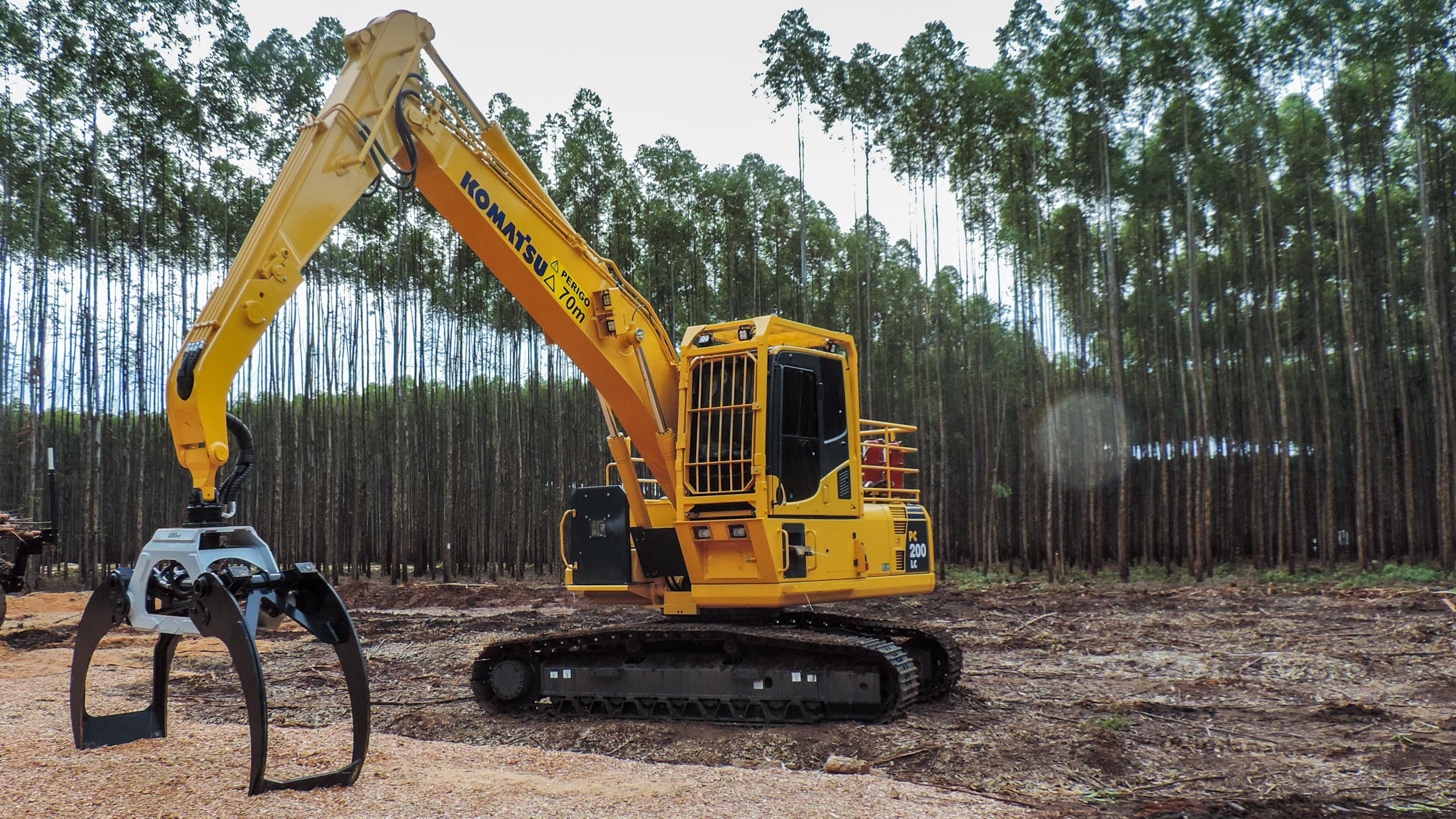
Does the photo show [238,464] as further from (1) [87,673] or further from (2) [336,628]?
(1) [87,673]

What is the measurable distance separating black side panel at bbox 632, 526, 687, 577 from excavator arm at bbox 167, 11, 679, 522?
1.17 ft

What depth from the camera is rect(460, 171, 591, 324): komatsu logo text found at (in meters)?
6.19

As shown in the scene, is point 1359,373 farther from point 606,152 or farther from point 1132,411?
point 606,152

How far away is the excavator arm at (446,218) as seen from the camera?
4406 millimetres

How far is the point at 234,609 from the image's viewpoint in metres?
3.60

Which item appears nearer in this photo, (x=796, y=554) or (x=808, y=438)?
(x=796, y=554)

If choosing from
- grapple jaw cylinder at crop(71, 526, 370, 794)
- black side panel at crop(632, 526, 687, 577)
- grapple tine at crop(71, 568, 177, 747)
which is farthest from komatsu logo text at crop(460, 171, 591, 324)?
grapple tine at crop(71, 568, 177, 747)

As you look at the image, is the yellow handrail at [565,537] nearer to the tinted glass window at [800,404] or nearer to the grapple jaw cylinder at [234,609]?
the tinted glass window at [800,404]

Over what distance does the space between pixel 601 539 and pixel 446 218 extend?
2.49m

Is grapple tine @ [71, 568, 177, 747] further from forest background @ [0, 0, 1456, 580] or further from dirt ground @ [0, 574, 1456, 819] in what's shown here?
forest background @ [0, 0, 1456, 580]

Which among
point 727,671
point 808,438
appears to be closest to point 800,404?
point 808,438

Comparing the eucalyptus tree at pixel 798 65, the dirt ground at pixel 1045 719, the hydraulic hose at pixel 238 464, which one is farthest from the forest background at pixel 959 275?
the hydraulic hose at pixel 238 464

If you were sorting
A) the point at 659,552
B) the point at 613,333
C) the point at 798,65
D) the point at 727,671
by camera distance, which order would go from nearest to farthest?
the point at 727,671 → the point at 613,333 → the point at 659,552 → the point at 798,65

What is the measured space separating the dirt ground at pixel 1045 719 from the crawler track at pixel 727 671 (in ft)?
0.64
